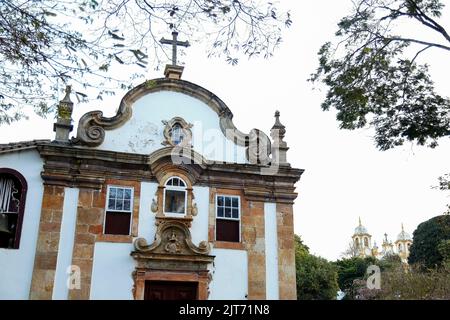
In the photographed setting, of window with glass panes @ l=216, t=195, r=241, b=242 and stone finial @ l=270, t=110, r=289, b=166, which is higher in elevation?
stone finial @ l=270, t=110, r=289, b=166

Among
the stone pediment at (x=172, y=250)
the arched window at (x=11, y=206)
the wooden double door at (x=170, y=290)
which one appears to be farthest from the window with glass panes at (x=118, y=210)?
the arched window at (x=11, y=206)

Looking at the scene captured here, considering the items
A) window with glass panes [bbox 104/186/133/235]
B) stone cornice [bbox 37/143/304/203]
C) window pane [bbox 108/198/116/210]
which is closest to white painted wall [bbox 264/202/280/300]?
stone cornice [bbox 37/143/304/203]

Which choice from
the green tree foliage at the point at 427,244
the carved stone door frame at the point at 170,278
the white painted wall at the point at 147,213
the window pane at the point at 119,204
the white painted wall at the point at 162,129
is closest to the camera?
the carved stone door frame at the point at 170,278

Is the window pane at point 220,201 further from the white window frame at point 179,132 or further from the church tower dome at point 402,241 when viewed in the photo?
the church tower dome at point 402,241

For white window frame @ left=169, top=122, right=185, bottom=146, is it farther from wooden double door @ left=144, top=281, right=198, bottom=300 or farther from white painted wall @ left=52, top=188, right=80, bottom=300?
wooden double door @ left=144, top=281, right=198, bottom=300

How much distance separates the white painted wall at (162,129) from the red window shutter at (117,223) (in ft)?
6.20

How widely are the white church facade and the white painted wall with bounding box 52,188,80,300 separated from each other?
3 centimetres

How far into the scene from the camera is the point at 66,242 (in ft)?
42.2

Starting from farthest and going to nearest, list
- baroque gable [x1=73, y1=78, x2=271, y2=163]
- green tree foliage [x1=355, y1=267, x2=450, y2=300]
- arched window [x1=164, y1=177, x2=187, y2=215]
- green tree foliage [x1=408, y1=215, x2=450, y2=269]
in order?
green tree foliage [x1=408, y1=215, x2=450, y2=269] < green tree foliage [x1=355, y1=267, x2=450, y2=300] < baroque gable [x1=73, y1=78, x2=271, y2=163] < arched window [x1=164, y1=177, x2=187, y2=215]

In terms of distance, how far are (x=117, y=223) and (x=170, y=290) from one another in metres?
2.31

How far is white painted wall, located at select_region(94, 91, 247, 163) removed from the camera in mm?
14312

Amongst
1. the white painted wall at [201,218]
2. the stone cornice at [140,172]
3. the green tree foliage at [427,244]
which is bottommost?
the white painted wall at [201,218]

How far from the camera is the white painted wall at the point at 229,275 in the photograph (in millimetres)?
13383

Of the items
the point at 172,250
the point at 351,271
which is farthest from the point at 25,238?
the point at 351,271
